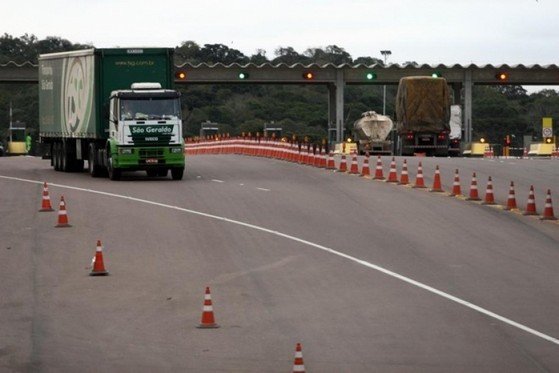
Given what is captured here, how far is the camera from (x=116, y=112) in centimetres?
3922

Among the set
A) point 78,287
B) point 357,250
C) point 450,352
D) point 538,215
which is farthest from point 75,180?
point 450,352

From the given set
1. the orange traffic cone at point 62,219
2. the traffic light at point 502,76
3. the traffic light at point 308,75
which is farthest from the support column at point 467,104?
the orange traffic cone at point 62,219

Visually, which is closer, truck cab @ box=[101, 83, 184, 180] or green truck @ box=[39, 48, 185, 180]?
truck cab @ box=[101, 83, 184, 180]

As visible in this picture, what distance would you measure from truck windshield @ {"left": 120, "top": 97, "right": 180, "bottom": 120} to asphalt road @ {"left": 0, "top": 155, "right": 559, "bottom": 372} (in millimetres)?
2952

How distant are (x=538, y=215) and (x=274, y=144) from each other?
2497 centimetres

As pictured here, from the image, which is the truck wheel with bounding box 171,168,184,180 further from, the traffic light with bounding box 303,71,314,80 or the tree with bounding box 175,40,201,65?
the tree with bounding box 175,40,201,65

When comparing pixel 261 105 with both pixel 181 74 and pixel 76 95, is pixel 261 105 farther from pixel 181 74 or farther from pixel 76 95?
pixel 76 95

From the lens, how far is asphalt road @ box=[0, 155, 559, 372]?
1488 centimetres

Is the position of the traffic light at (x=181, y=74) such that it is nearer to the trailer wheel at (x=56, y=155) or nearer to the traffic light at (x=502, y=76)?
the traffic light at (x=502, y=76)

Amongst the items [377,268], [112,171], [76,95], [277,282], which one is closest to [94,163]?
[112,171]

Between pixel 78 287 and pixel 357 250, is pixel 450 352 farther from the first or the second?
pixel 357 250

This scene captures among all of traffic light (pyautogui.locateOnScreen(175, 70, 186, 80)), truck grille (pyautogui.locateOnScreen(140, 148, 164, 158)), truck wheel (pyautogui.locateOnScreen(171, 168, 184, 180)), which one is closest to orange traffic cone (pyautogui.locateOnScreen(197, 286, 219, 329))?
truck grille (pyautogui.locateOnScreen(140, 148, 164, 158))

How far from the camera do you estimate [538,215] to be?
30844mm

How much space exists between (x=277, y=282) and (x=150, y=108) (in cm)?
1947
